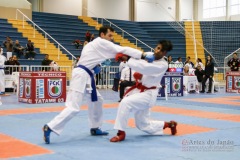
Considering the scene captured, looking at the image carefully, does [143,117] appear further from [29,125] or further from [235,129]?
[29,125]

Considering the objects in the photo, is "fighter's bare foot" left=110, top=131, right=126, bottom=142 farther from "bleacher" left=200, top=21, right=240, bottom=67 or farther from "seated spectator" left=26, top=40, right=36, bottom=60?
"bleacher" left=200, top=21, right=240, bottom=67

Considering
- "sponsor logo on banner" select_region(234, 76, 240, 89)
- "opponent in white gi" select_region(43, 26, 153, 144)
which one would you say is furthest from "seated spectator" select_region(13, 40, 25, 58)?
"opponent in white gi" select_region(43, 26, 153, 144)

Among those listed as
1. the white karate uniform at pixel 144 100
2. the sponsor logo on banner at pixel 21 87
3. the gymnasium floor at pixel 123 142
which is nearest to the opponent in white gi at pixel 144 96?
the white karate uniform at pixel 144 100

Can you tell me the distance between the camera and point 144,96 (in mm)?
5559

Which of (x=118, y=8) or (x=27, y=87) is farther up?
(x=118, y=8)

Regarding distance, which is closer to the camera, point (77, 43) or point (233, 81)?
point (233, 81)

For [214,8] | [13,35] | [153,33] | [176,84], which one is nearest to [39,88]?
[176,84]

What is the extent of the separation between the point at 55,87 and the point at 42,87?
434mm

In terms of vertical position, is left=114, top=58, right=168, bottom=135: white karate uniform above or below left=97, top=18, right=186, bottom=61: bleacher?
below

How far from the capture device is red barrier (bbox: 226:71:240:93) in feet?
54.4

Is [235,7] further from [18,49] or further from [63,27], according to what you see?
[18,49]

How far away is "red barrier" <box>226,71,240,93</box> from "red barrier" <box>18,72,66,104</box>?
28.2 feet

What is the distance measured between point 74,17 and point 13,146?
887 inches

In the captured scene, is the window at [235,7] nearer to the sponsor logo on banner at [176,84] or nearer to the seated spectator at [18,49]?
the sponsor logo on banner at [176,84]
